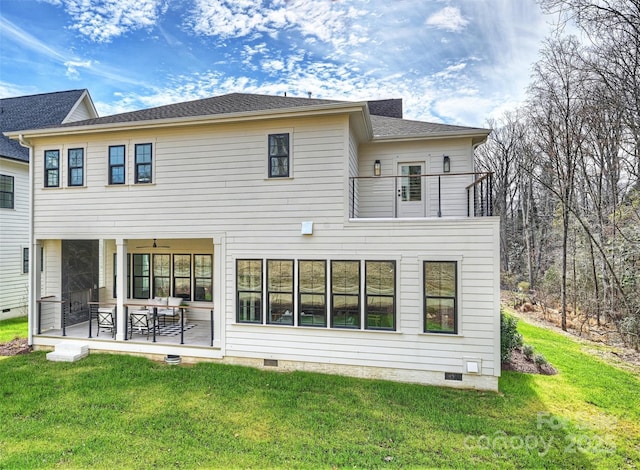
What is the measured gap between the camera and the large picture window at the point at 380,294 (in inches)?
264

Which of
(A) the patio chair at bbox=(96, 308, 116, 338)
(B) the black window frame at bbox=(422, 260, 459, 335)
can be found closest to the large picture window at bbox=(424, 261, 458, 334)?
(B) the black window frame at bbox=(422, 260, 459, 335)

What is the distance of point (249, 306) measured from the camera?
739 centimetres

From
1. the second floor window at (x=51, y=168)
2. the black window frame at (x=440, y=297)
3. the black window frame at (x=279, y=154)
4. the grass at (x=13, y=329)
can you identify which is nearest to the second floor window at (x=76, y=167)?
the second floor window at (x=51, y=168)

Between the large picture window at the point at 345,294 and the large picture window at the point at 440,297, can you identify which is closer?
the large picture window at the point at 440,297

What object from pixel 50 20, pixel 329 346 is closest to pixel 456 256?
pixel 329 346

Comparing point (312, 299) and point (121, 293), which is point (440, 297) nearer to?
point (312, 299)

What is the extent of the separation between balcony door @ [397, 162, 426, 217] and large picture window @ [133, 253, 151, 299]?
814 centimetres

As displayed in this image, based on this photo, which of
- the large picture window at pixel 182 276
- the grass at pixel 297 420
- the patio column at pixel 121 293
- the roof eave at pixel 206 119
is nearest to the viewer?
the grass at pixel 297 420

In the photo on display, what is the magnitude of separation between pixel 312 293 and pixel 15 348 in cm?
838

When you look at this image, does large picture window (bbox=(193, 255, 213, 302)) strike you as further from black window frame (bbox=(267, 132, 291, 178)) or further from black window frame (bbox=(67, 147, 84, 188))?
black window frame (bbox=(267, 132, 291, 178))

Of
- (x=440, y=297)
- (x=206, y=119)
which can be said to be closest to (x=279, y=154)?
(x=206, y=119)

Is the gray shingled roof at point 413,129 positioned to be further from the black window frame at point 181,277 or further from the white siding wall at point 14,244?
the white siding wall at point 14,244

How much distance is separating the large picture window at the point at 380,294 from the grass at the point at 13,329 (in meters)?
10.6

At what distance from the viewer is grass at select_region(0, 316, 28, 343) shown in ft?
32.1
